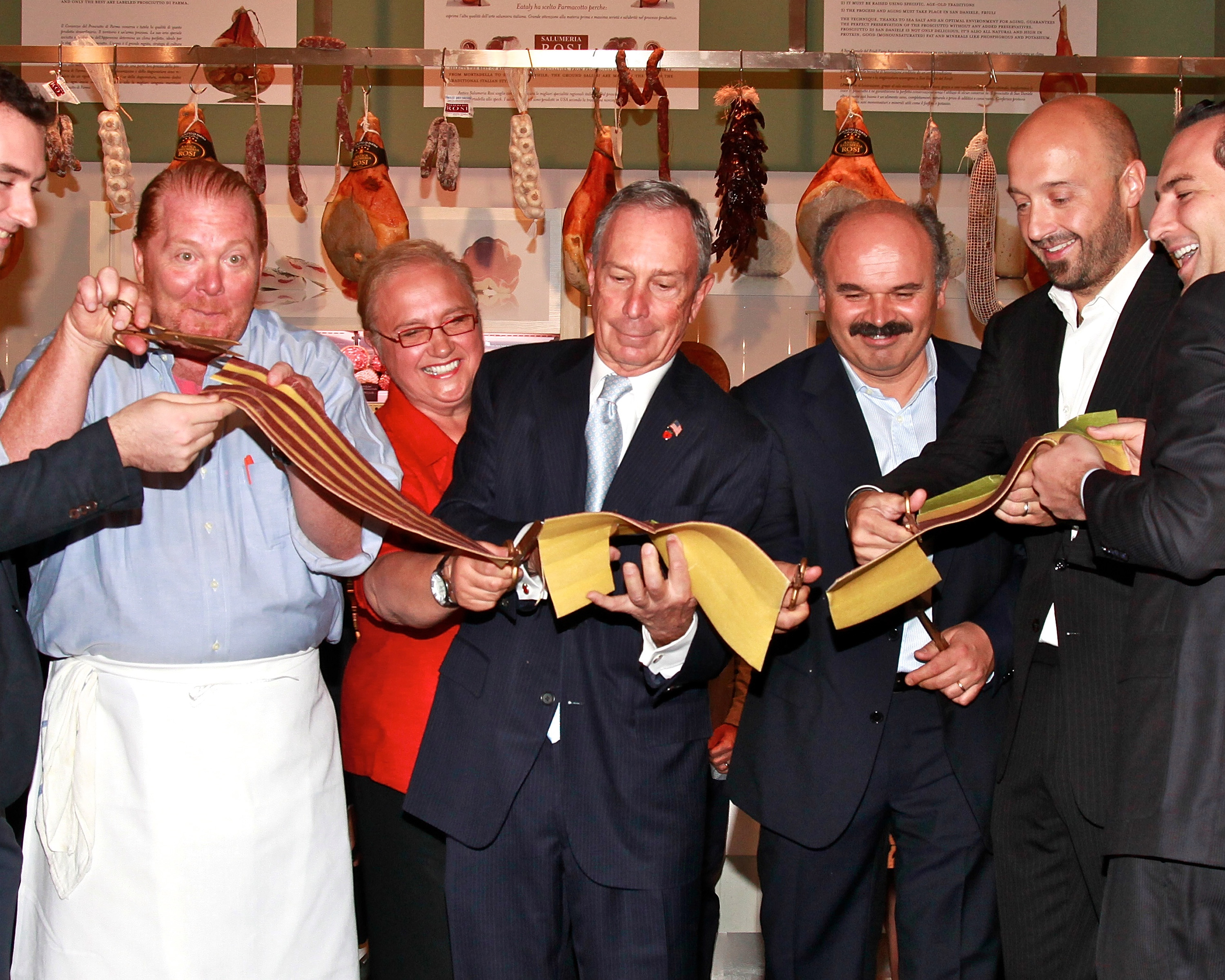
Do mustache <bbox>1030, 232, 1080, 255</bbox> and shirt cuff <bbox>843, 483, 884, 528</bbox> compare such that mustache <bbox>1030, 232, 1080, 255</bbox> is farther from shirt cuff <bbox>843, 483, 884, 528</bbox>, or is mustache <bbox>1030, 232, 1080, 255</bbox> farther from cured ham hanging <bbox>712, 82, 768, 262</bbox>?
cured ham hanging <bbox>712, 82, 768, 262</bbox>

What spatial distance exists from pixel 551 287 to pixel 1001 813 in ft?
9.94

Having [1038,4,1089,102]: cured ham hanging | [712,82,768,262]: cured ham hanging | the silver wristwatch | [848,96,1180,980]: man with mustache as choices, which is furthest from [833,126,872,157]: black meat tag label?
the silver wristwatch

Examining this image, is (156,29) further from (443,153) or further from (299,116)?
(443,153)

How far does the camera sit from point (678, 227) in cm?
230

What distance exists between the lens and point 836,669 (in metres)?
2.53

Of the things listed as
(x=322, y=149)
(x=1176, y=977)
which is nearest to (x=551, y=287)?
(x=322, y=149)

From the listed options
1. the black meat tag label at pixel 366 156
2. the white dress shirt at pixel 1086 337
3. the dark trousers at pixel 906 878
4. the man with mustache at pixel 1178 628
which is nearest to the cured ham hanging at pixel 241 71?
the black meat tag label at pixel 366 156

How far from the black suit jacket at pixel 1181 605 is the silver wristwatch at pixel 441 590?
1.20m

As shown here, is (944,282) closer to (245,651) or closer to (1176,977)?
(1176,977)

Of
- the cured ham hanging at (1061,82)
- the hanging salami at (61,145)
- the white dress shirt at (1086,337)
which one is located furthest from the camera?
the cured ham hanging at (1061,82)

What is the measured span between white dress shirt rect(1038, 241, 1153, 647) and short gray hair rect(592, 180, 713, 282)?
0.82m

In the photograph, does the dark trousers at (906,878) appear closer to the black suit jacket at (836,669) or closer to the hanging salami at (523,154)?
the black suit jacket at (836,669)

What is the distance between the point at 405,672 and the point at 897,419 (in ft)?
4.43

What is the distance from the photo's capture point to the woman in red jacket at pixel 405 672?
2455mm
